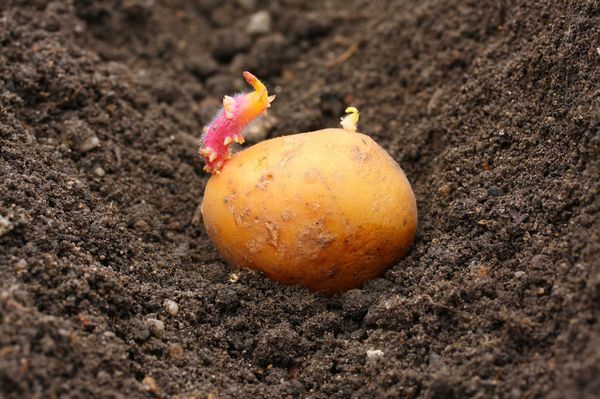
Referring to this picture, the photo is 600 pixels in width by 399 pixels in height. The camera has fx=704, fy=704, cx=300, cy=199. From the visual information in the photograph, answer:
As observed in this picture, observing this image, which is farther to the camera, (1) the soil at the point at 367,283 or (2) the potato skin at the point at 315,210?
(2) the potato skin at the point at 315,210

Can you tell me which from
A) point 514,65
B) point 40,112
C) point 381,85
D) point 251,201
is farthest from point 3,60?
point 514,65

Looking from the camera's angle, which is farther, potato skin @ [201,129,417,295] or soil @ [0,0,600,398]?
potato skin @ [201,129,417,295]

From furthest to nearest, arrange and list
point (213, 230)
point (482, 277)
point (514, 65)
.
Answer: point (514, 65) < point (213, 230) < point (482, 277)

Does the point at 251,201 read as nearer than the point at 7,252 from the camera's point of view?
No

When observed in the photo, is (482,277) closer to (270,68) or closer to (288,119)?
(288,119)
